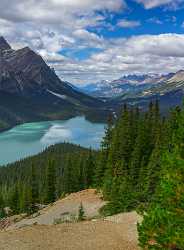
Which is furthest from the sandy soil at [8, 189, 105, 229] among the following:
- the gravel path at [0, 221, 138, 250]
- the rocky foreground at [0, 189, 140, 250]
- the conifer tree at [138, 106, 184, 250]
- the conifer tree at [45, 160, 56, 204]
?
the conifer tree at [138, 106, 184, 250]

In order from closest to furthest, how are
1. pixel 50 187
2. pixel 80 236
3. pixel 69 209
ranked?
1. pixel 80 236
2. pixel 69 209
3. pixel 50 187

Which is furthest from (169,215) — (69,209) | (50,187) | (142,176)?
(50,187)

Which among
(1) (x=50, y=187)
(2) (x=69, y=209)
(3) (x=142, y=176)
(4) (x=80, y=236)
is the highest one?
(4) (x=80, y=236)

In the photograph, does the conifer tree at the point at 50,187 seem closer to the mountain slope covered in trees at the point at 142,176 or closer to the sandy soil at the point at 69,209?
the mountain slope covered in trees at the point at 142,176

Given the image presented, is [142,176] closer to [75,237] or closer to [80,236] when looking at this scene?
A: [80,236]

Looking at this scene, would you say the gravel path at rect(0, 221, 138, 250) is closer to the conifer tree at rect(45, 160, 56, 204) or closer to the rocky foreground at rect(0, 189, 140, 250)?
the rocky foreground at rect(0, 189, 140, 250)

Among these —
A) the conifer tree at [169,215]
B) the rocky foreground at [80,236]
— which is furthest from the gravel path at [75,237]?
the conifer tree at [169,215]

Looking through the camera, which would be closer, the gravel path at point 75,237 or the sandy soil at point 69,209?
the gravel path at point 75,237

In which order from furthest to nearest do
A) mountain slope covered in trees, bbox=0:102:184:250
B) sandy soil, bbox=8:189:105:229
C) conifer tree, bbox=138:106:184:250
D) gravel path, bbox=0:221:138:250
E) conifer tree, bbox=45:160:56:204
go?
conifer tree, bbox=45:160:56:204 → sandy soil, bbox=8:189:105:229 → gravel path, bbox=0:221:138:250 → mountain slope covered in trees, bbox=0:102:184:250 → conifer tree, bbox=138:106:184:250

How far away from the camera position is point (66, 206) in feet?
233

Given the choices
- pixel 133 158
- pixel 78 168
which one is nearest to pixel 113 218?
pixel 133 158

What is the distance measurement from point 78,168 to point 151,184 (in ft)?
176

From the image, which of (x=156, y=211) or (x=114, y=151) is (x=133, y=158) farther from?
(x=156, y=211)

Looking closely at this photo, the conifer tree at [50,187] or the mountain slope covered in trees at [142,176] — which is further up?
the mountain slope covered in trees at [142,176]
